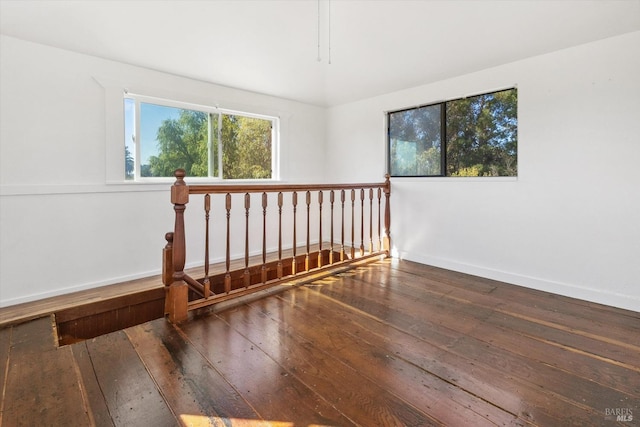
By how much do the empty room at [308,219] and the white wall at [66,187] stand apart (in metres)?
0.02

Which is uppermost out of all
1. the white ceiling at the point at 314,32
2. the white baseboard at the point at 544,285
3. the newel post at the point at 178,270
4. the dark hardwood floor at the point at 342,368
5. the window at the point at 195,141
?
the white ceiling at the point at 314,32

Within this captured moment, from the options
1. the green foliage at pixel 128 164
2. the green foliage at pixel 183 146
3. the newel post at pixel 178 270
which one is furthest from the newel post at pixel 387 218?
the green foliage at pixel 128 164

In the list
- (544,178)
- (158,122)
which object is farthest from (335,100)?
(544,178)

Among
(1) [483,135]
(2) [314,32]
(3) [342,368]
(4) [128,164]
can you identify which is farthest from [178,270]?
(1) [483,135]

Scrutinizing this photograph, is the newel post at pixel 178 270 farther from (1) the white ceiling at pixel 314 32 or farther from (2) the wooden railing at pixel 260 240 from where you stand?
(1) the white ceiling at pixel 314 32

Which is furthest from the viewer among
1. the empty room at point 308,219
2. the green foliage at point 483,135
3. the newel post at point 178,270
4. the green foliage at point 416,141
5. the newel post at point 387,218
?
the newel post at point 387,218

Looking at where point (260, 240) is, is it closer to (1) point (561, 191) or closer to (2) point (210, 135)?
(2) point (210, 135)

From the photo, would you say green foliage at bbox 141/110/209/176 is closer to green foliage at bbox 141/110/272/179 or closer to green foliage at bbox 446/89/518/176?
green foliage at bbox 141/110/272/179

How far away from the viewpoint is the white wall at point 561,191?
2.41 m

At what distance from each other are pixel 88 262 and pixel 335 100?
3.38 m

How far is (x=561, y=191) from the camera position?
2695mm

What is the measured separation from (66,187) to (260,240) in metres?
2.02

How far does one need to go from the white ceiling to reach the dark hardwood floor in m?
2.12

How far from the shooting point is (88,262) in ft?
9.27
